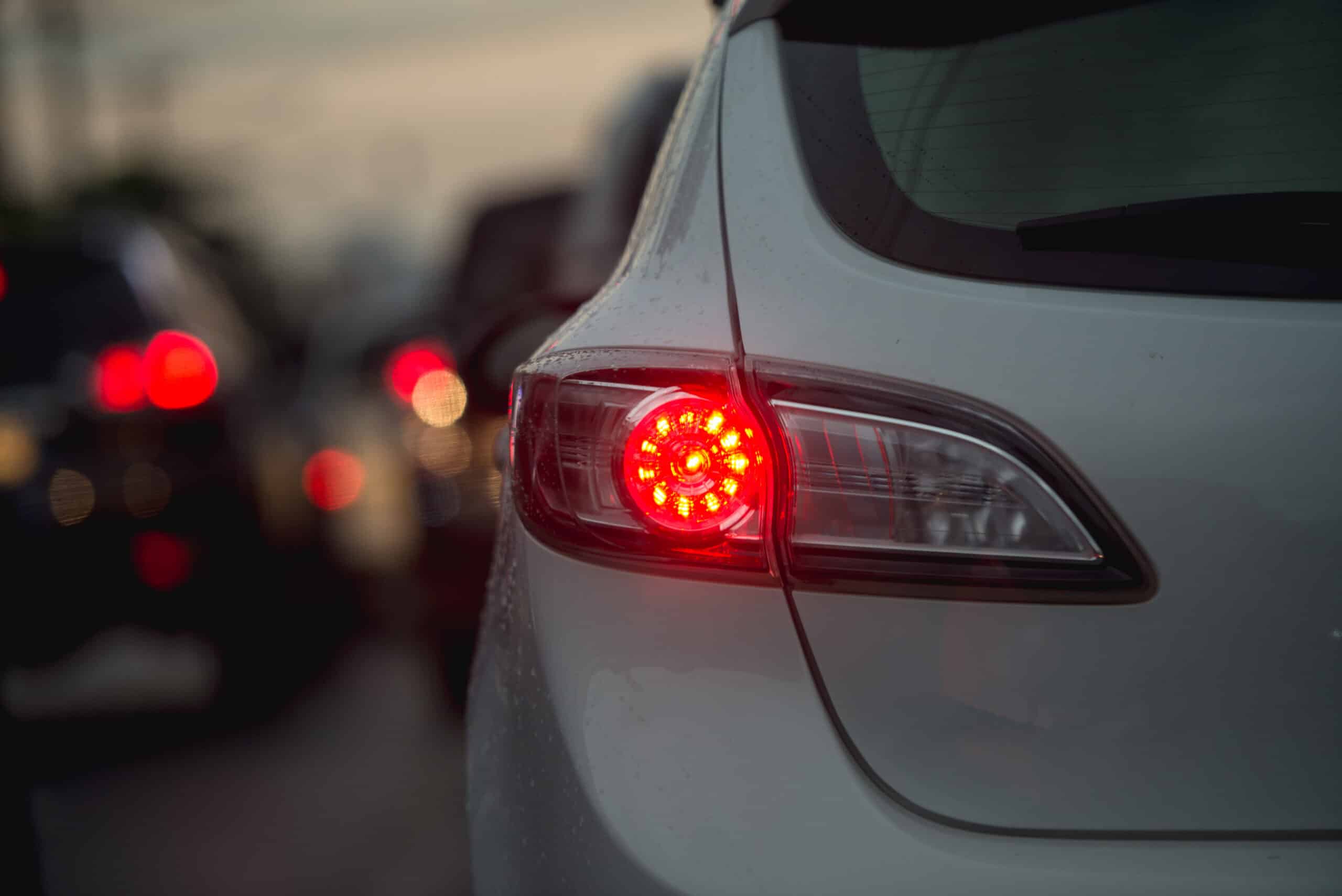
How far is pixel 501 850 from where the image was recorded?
1.68 metres

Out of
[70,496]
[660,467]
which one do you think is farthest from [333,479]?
[660,467]

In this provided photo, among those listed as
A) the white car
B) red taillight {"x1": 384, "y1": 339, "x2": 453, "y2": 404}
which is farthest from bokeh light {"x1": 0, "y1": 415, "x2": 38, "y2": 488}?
the white car

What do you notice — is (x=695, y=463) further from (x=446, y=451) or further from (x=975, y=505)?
(x=446, y=451)

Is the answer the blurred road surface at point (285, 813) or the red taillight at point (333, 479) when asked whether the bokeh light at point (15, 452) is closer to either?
the blurred road surface at point (285, 813)

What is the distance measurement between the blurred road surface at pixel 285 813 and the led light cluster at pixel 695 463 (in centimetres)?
214

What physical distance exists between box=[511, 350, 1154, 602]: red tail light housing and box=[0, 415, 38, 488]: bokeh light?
344cm

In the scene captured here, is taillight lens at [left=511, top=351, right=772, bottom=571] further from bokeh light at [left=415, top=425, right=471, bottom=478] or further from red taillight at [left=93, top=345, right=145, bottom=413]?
red taillight at [left=93, top=345, right=145, bottom=413]

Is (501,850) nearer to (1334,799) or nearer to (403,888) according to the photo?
(1334,799)

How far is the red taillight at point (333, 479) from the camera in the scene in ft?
22.9

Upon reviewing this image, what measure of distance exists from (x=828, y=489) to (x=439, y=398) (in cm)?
277

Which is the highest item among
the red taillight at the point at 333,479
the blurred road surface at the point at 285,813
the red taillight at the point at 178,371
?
the red taillight at the point at 178,371

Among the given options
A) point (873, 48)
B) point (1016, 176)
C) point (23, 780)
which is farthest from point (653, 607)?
point (23, 780)

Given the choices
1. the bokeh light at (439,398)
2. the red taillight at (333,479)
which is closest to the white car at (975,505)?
the bokeh light at (439,398)

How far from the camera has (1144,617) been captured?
4.64ft
